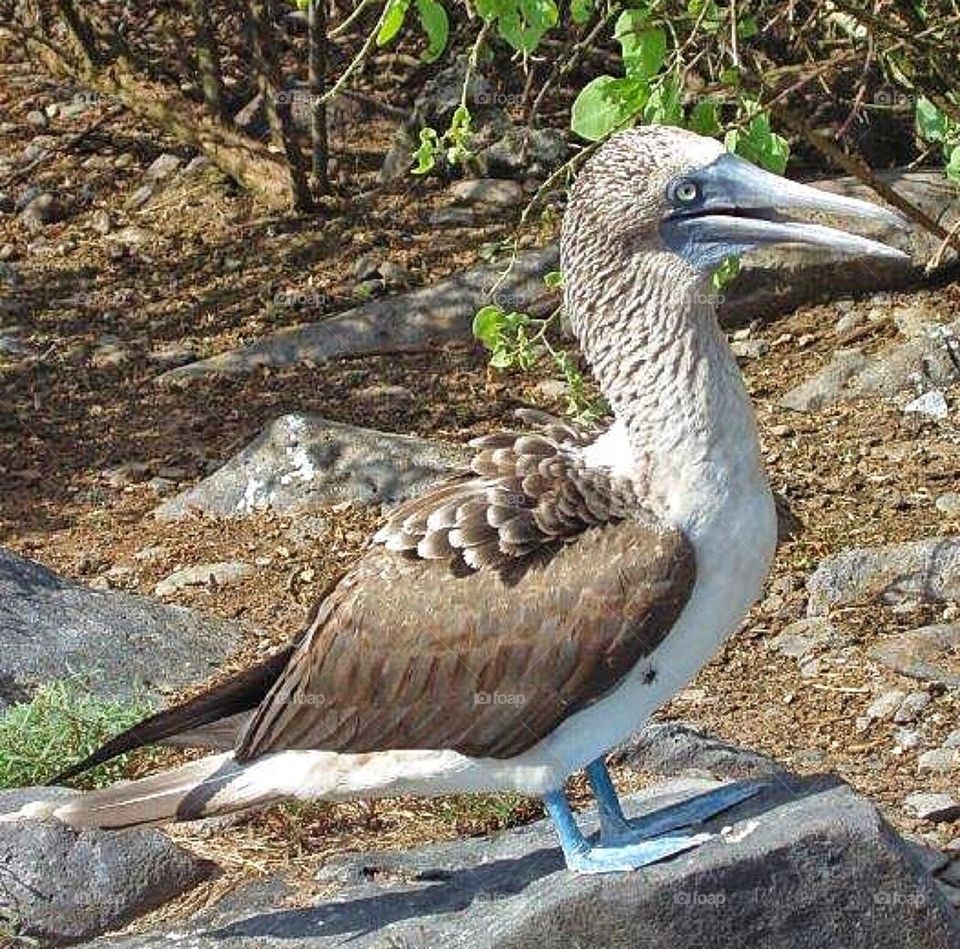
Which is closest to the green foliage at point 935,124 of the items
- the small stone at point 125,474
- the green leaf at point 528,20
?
the green leaf at point 528,20

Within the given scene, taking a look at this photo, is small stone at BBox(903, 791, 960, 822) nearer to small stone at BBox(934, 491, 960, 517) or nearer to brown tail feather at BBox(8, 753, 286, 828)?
small stone at BBox(934, 491, 960, 517)

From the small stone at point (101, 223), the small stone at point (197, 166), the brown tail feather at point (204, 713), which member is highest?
the small stone at point (197, 166)

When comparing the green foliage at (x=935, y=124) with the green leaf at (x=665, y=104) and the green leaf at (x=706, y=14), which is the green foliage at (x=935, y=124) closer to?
the green leaf at (x=706, y=14)

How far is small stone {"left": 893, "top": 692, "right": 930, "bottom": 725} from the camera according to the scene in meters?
7.40

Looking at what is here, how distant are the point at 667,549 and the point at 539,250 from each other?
239 inches

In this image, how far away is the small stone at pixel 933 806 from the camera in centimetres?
674

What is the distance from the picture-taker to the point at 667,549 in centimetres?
509

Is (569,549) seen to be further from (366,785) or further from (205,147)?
(205,147)

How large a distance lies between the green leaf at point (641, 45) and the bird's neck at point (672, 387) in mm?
1103

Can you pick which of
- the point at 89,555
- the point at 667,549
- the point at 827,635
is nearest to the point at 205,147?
the point at 89,555

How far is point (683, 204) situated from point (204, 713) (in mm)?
1742

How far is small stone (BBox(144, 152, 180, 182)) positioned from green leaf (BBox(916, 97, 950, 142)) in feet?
22.2

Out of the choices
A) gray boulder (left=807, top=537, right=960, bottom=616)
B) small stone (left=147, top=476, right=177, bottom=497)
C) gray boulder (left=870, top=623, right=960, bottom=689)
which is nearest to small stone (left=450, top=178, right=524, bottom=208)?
small stone (left=147, top=476, right=177, bottom=497)

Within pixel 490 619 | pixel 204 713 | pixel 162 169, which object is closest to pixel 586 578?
pixel 490 619
